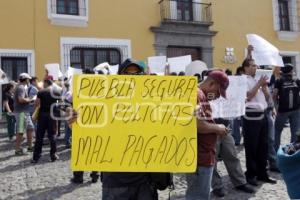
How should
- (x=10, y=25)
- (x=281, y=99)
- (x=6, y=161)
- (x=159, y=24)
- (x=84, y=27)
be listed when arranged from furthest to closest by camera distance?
(x=159, y=24), (x=84, y=27), (x=10, y=25), (x=6, y=161), (x=281, y=99)

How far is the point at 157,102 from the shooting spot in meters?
3.02

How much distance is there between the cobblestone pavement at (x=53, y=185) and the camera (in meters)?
5.46

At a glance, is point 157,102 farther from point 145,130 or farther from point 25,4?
point 25,4

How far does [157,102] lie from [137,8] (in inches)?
499

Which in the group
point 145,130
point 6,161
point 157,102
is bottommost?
point 6,161

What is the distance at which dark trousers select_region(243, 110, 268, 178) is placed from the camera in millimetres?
5738

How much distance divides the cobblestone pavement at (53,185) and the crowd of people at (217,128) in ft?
0.55

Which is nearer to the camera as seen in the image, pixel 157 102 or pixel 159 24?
pixel 157 102

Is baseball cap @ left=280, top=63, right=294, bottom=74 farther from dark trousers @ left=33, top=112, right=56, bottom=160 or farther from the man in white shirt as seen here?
dark trousers @ left=33, top=112, right=56, bottom=160

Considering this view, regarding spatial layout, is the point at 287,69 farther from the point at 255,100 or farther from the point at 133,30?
the point at 133,30

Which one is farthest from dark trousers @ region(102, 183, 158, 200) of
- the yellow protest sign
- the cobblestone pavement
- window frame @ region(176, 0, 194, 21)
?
window frame @ region(176, 0, 194, 21)

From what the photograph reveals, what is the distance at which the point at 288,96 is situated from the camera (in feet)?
22.2

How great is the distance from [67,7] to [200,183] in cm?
1209

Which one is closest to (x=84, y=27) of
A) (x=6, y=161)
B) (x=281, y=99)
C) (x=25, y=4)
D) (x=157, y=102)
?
(x=25, y=4)
